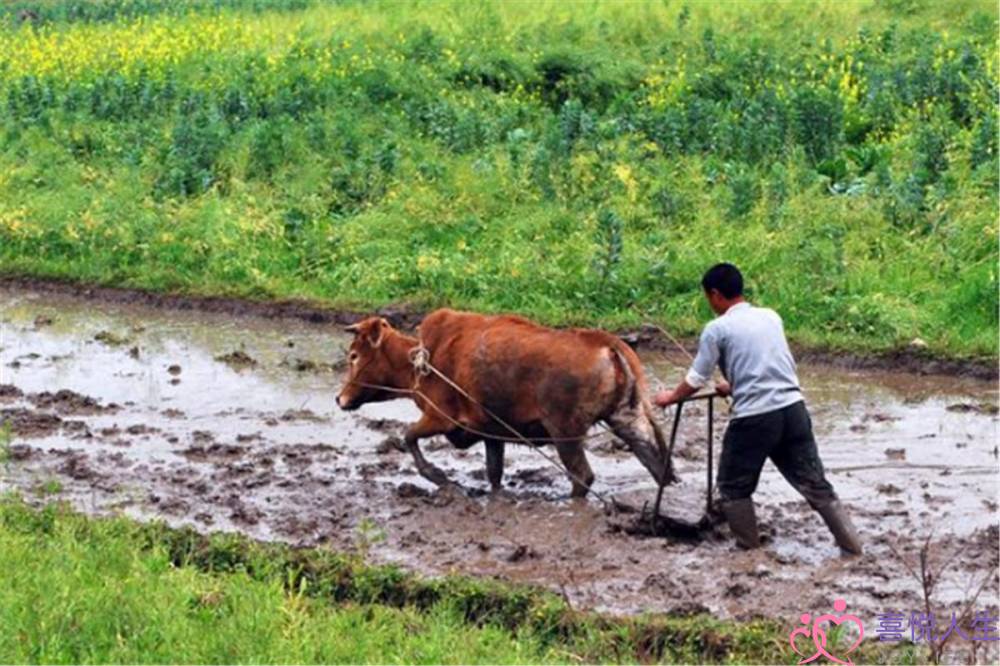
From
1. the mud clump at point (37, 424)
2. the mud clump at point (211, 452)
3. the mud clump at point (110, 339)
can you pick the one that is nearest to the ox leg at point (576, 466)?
the mud clump at point (211, 452)

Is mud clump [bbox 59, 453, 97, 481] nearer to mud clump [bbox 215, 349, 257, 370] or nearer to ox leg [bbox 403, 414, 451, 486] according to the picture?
ox leg [bbox 403, 414, 451, 486]

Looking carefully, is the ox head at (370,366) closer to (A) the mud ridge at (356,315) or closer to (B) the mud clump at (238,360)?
(A) the mud ridge at (356,315)

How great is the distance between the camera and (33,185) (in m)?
20.7

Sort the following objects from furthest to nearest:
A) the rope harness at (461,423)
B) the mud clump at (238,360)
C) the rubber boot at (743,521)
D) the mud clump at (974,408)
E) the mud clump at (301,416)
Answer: the mud clump at (238,360)
the mud clump at (301,416)
the mud clump at (974,408)
the rope harness at (461,423)
the rubber boot at (743,521)

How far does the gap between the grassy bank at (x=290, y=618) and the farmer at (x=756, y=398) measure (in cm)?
151

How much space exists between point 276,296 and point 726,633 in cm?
1023

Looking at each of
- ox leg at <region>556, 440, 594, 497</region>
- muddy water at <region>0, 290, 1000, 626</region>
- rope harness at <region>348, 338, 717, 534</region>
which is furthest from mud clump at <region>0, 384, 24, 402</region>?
ox leg at <region>556, 440, 594, 497</region>

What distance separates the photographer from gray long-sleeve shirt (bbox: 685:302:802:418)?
890 cm

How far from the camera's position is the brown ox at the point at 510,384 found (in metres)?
9.95

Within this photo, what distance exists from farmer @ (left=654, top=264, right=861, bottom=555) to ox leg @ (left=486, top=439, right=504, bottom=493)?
181 cm

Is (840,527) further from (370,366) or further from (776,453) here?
(370,366)

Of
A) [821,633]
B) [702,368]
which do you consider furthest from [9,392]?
[821,633]

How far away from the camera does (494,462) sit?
10641 mm

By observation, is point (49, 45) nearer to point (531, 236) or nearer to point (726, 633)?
point (531, 236)
